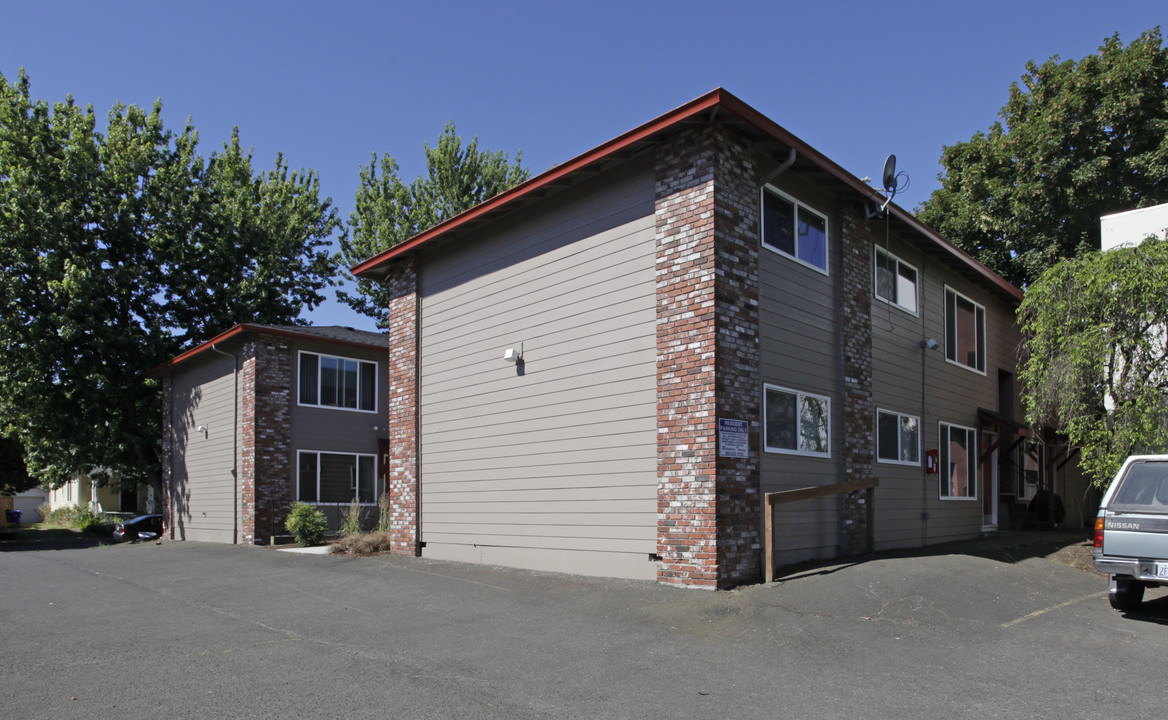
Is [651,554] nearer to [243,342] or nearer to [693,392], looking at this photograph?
[693,392]

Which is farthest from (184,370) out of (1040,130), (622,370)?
(1040,130)

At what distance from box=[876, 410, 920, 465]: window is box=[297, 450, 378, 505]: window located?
504 inches

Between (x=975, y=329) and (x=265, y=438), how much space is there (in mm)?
16472

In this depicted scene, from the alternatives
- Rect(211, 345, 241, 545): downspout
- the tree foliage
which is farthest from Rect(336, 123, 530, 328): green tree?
Rect(211, 345, 241, 545): downspout

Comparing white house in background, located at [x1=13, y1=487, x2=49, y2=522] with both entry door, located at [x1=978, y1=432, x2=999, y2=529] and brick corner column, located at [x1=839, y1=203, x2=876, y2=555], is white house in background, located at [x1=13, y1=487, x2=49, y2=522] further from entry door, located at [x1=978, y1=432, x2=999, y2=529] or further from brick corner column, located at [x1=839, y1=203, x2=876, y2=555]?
brick corner column, located at [x1=839, y1=203, x2=876, y2=555]

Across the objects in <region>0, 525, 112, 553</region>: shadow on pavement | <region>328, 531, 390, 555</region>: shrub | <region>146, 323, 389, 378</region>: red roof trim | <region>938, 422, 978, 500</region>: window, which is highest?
<region>146, 323, 389, 378</region>: red roof trim

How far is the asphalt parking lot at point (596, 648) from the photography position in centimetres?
577

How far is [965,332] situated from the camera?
17.4m

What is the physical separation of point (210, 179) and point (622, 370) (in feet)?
85.8

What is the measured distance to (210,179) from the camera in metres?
31.3

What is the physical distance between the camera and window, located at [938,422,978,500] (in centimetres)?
1560

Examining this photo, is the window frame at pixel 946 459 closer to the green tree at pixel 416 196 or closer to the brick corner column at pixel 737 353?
the brick corner column at pixel 737 353

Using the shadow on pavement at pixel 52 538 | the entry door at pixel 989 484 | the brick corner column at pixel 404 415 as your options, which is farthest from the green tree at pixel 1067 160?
the shadow on pavement at pixel 52 538

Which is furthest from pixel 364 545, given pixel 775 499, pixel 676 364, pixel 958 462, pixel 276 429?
pixel 958 462
